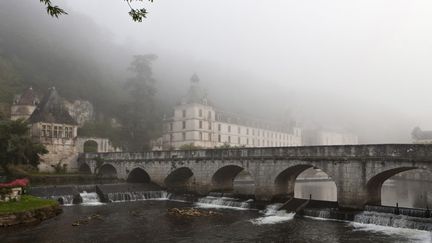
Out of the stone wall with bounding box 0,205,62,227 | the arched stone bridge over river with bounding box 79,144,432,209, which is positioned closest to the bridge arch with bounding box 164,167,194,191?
the arched stone bridge over river with bounding box 79,144,432,209

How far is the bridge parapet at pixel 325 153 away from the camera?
2847 centimetres

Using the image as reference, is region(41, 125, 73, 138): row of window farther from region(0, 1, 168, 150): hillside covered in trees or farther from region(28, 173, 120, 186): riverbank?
region(28, 173, 120, 186): riverbank

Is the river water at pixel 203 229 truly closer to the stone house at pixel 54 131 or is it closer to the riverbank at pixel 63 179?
the riverbank at pixel 63 179

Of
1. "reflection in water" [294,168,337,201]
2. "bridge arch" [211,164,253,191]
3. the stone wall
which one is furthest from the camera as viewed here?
"reflection in water" [294,168,337,201]

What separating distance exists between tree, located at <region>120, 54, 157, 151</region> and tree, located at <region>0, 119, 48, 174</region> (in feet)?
98.6

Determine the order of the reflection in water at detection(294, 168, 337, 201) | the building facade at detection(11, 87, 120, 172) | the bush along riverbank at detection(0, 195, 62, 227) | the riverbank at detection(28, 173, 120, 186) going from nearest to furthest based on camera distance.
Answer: the bush along riverbank at detection(0, 195, 62, 227)
the riverbank at detection(28, 173, 120, 186)
the reflection in water at detection(294, 168, 337, 201)
the building facade at detection(11, 87, 120, 172)

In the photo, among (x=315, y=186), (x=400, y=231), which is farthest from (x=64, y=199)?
(x=315, y=186)

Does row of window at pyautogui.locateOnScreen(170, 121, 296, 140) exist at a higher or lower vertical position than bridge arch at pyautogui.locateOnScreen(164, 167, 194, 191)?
higher

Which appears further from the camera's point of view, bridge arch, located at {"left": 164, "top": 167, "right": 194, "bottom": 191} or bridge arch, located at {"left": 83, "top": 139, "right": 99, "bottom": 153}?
bridge arch, located at {"left": 83, "top": 139, "right": 99, "bottom": 153}

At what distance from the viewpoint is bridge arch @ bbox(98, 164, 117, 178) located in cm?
5898

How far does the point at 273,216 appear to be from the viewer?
32.2m

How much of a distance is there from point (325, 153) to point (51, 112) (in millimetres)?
44578

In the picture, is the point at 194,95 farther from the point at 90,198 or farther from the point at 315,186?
the point at 90,198

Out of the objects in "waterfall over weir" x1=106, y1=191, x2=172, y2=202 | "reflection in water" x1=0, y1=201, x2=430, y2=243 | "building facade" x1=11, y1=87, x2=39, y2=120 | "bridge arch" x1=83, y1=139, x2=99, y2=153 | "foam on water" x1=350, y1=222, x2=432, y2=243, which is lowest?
"reflection in water" x1=0, y1=201, x2=430, y2=243
